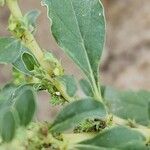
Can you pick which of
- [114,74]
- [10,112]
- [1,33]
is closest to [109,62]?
[114,74]

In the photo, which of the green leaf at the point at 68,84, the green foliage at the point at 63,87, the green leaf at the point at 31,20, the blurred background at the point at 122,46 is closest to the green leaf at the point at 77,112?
the green foliage at the point at 63,87

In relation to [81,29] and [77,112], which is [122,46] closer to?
[81,29]

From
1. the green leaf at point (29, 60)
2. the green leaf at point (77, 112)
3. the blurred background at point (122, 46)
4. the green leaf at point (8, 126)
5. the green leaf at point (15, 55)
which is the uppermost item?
the blurred background at point (122, 46)

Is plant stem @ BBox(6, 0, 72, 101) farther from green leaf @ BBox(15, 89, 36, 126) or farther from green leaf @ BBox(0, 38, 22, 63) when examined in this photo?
green leaf @ BBox(15, 89, 36, 126)

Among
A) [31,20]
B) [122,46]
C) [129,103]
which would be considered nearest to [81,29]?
[31,20]

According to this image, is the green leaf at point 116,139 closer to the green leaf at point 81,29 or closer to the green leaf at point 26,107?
the green leaf at point 26,107

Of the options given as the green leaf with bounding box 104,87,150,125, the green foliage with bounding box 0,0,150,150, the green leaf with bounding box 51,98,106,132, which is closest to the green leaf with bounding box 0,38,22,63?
the green foliage with bounding box 0,0,150,150

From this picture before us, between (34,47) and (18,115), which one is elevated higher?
(34,47)
